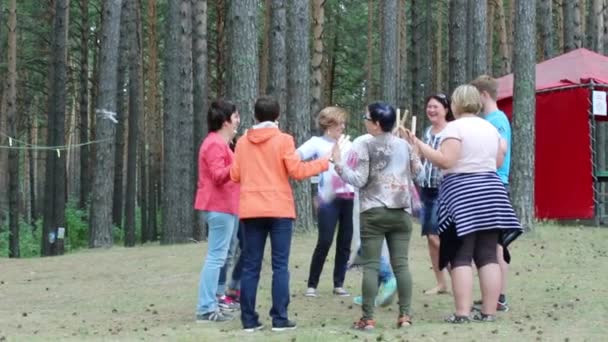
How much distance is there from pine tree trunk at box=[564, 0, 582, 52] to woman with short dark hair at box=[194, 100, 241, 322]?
1841 cm

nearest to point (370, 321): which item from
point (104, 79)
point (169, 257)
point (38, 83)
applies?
point (169, 257)

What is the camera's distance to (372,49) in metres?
35.2

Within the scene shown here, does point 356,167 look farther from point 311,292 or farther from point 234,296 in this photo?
point 311,292

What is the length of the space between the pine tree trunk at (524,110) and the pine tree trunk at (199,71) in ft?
28.3

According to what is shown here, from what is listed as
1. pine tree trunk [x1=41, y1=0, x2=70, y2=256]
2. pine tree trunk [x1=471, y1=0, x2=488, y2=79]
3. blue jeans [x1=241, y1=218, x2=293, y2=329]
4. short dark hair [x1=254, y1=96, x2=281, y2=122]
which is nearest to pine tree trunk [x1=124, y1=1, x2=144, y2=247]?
pine tree trunk [x1=41, y1=0, x2=70, y2=256]

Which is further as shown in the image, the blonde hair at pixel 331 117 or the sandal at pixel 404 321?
the blonde hair at pixel 331 117

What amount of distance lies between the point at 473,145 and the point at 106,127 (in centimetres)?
1210

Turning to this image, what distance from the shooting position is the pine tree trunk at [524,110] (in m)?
14.0

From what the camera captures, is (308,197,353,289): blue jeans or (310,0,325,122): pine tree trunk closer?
(308,197,353,289): blue jeans

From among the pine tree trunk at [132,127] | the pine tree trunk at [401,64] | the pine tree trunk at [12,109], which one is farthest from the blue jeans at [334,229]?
the pine tree trunk at [401,64]

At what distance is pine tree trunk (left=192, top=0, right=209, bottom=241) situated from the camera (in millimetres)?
20734

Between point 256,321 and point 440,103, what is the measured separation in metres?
2.45

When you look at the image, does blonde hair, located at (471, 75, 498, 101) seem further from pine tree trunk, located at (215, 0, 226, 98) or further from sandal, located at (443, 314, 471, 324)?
pine tree trunk, located at (215, 0, 226, 98)

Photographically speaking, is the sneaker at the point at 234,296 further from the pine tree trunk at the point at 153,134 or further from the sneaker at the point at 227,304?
the pine tree trunk at the point at 153,134
